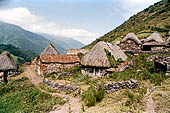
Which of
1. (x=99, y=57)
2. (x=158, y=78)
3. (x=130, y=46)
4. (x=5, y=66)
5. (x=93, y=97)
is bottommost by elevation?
(x=93, y=97)

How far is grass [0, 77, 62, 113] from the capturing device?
46.0 feet

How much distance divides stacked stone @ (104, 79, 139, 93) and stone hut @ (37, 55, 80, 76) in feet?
43.6

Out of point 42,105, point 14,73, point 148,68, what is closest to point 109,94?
point 42,105

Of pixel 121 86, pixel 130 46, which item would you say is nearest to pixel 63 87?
pixel 121 86

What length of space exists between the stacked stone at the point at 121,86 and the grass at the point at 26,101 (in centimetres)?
447

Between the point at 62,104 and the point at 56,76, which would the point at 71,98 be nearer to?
the point at 62,104

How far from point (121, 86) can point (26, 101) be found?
9839 millimetres

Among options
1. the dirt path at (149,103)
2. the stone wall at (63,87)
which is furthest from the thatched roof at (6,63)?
the dirt path at (149,103)

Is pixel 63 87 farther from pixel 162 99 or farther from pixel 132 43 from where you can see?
pixel 132 43

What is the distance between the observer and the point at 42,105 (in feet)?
46.4

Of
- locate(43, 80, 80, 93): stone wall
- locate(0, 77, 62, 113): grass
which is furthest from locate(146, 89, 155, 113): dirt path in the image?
locate(0, 77, 62, 113): grass

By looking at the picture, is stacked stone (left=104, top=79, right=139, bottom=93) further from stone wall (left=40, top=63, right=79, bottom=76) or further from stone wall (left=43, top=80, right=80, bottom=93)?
stone wall (left=40, top=63, right=79, bottom=76)

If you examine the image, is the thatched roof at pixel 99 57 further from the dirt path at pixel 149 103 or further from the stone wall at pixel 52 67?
the dirt path at pixel 149 103

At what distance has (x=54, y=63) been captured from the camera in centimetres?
2505
